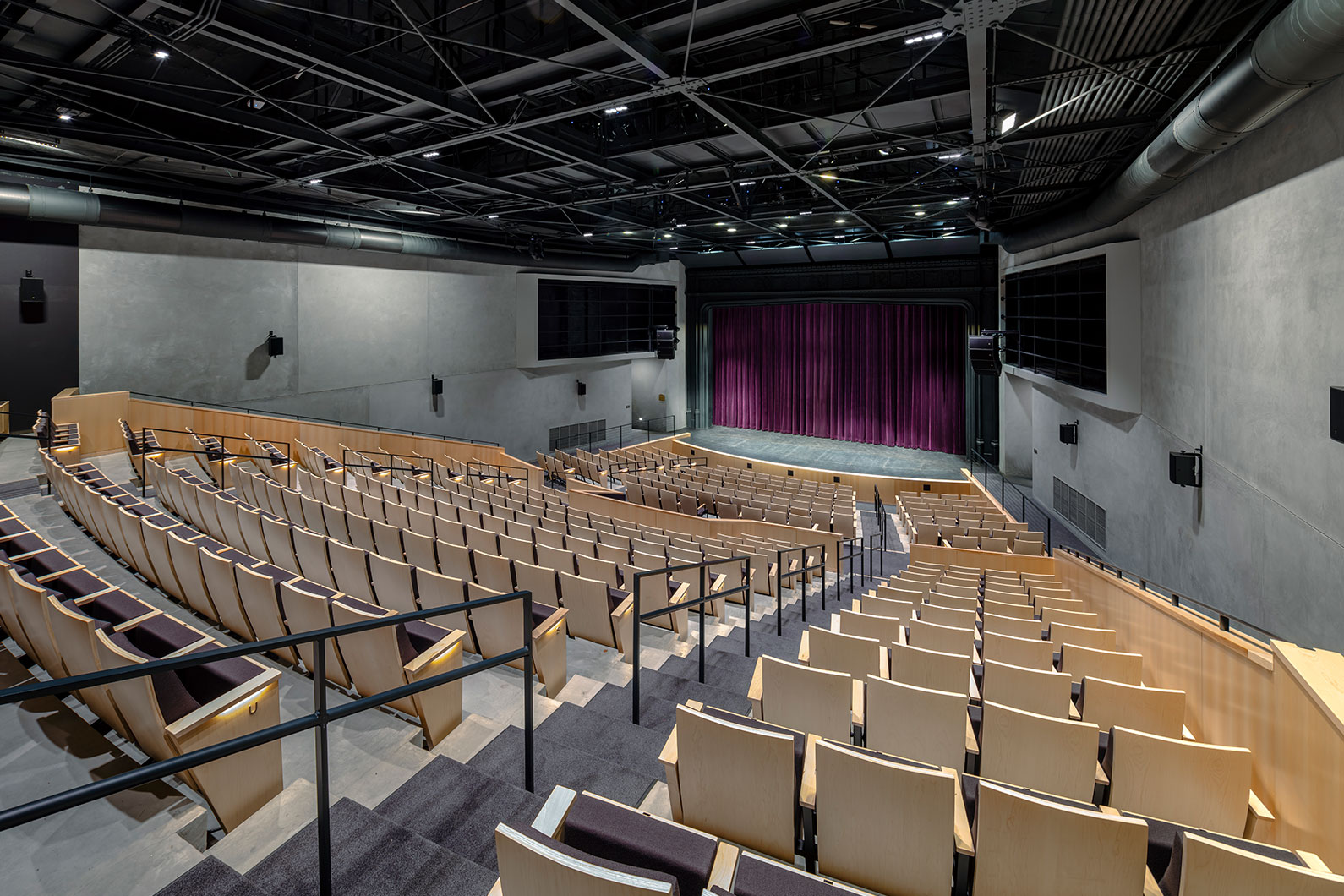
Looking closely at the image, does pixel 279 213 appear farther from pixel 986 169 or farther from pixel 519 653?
pixel 519 653

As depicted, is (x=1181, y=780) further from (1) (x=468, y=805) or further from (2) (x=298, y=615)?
(2) (x=298, y=615)

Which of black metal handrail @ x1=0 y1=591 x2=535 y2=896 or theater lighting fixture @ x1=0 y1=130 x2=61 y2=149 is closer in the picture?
black metal handrail @ x1=0 y1=591 x2=535 y2=896

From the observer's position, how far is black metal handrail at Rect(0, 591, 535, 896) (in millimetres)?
1601

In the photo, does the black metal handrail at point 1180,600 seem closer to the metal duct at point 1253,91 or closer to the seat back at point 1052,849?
the seat back at point 1052,849

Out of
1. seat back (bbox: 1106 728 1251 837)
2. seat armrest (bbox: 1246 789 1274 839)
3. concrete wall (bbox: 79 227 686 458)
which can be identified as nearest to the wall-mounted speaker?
seat armrest (bbox: 1246 789 1274 839)

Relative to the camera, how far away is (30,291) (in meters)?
13.0

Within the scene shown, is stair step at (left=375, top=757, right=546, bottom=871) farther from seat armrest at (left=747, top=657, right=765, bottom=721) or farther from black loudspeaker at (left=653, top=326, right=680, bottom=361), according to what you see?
black loudspeaker at (left=653, top=326, right=680, bottom=361)

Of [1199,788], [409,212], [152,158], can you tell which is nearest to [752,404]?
[409,212]

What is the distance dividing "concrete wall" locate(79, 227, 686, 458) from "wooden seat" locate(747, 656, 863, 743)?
16027 millimetres

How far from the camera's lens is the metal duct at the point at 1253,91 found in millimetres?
5086

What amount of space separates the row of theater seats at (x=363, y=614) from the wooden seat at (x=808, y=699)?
143cm

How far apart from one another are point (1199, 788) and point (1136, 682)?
202cm

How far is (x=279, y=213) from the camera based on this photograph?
53.0 ft

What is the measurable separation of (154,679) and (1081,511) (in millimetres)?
16171
